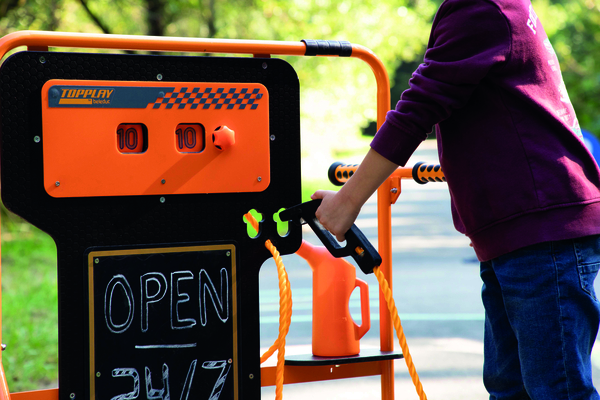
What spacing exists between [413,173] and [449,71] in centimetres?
84

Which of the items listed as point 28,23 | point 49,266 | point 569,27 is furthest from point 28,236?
point 569,27

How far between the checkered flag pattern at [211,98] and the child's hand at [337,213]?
0.49m

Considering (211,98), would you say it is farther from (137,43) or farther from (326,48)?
(326,48)

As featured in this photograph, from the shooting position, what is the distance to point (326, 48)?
2.30 m

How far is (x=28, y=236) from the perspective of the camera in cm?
872

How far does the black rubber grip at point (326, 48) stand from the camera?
228 centimetres

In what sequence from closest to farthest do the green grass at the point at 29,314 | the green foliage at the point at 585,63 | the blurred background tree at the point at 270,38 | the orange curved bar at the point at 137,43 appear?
the orange curved bar at the point at 137,43, the green grass at the point at 29,314, the blurred background tree at the point at 270,38, the green foliage at the point at 585,63

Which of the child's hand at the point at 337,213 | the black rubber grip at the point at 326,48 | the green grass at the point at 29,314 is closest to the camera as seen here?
the child's hand at the point at 337,213

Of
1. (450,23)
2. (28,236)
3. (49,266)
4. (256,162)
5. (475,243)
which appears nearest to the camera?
(450,23)

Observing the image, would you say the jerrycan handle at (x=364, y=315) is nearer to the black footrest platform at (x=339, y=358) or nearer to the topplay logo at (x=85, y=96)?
the black footrest platform at (x=339, y=358)

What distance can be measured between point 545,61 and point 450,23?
10.3 inches

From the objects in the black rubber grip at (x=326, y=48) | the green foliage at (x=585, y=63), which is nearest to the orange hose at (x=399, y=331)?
the black rubber grip at (x=326, y=48)

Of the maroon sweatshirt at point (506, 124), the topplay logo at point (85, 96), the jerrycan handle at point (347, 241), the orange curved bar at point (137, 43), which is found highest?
the orange curved bar at point (137, 43)

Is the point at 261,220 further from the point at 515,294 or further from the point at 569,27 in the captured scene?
the point at 569,27
